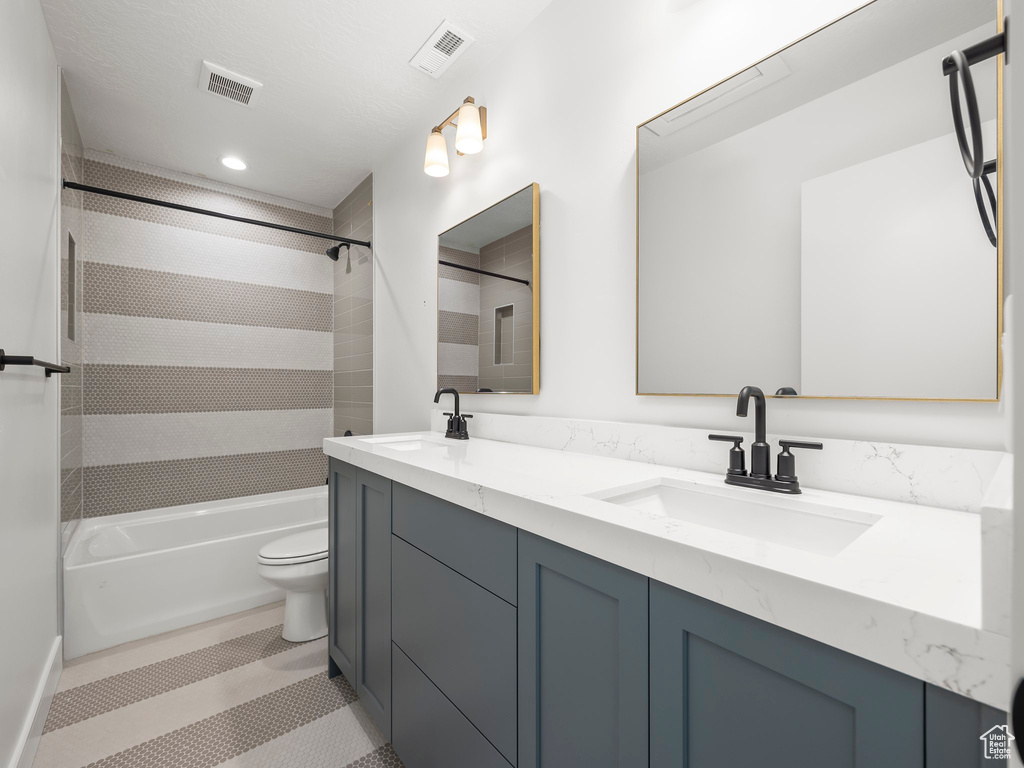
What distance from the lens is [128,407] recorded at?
2.77 meters

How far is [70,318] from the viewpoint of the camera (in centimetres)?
231

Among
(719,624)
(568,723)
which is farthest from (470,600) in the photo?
(719,624)

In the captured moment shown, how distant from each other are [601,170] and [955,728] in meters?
1.47

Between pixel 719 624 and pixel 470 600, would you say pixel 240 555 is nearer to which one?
pixel 470 600

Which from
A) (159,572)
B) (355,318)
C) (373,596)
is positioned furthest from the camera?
(355,318)

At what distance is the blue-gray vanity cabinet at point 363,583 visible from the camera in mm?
1413

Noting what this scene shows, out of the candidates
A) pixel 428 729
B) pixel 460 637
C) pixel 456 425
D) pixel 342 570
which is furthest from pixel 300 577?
pixel 460 637

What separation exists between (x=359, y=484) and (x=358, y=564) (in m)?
0.27

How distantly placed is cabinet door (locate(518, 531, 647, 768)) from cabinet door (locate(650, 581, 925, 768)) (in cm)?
4

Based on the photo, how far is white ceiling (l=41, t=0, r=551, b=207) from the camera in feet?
5.62

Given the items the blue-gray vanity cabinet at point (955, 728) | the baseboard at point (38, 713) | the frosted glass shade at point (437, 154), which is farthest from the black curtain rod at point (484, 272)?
the baseboard at point (38, 713)

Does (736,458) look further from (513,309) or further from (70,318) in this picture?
(70,318)

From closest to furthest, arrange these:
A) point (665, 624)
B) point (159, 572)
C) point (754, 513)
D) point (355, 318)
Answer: point (665, 624)
point (754, 513)
point (159, 572)
point (355, 318)

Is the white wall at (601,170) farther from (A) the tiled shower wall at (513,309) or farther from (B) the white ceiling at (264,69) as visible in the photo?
(B) the white ceiling at (264,69)
